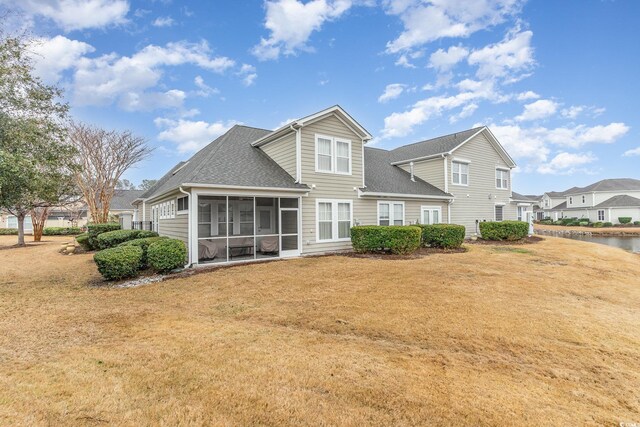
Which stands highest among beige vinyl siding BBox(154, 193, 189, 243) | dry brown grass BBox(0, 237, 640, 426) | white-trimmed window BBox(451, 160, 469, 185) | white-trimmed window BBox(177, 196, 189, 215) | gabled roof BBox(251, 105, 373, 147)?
gabled roof BBox(251, 105, 373, 147)

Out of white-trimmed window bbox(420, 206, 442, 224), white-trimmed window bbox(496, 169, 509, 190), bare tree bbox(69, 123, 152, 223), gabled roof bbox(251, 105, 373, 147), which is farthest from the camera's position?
bare tree bbox(69, 123, 152, 223)

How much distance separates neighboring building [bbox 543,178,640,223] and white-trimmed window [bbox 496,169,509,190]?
36521mm

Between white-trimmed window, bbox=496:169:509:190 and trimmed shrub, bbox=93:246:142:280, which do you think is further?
white-trimmed window, bbox=496:169:509:190

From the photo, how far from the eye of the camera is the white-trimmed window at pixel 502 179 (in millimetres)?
22609

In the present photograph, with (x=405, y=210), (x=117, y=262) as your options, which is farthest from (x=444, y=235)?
(x=117, y=262)

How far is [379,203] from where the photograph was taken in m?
15.7

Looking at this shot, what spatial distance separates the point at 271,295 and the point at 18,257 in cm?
1674

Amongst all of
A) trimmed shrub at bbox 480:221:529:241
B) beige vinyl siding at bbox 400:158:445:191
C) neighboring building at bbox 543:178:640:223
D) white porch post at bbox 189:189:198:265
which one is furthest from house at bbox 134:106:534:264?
neighboring building at bbox 543:178:640:223

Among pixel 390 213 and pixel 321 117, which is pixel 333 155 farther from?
pixel 390 213

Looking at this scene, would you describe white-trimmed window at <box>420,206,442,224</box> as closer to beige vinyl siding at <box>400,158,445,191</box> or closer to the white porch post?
beige vinyl siding at <box>400,158,445,191</box>

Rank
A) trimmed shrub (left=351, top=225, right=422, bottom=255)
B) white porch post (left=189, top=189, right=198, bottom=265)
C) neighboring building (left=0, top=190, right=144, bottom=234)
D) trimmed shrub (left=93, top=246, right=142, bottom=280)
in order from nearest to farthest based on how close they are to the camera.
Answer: trimmed shrub (left=93, top=246, right=142, bottom=280) → white porch post (left=189, top=189, right=198, bottom=265) → trimmed shrub (left=351, top=225, right=422, bottom=255) → neighboring building (left=0, top=190, right=144, bottom=234)

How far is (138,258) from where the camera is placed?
30.4ft

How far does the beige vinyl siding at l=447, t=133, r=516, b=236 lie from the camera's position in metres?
19.8

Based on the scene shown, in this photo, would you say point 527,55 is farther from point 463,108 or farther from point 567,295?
point 567,295
